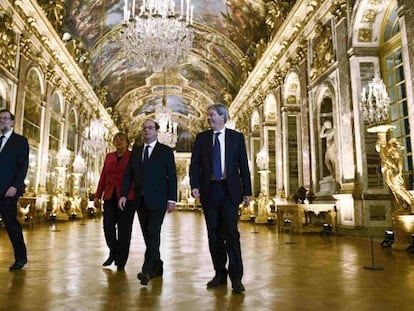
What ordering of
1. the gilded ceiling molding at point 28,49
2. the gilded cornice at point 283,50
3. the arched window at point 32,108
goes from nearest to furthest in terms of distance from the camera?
the gilded cornice at point 283,50 < the gilded ceiling molding at point 28,49 < the arched window at point 32,108

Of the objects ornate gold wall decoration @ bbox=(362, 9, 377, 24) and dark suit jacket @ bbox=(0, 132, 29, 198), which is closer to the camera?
dark suit jacket @ bbox=(0, 132, 29, 198)

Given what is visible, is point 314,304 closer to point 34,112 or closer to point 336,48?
point 336,48

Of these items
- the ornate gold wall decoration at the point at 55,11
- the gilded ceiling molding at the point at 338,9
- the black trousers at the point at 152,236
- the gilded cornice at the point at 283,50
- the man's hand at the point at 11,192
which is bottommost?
the black trousers at the point at 152,236

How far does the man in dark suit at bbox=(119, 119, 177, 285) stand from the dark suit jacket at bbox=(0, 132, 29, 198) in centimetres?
106

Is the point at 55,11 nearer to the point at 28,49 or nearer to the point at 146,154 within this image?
the point at 28,49

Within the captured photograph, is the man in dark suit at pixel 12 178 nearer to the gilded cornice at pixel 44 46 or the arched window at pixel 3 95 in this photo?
the arched window at pixel 3 95

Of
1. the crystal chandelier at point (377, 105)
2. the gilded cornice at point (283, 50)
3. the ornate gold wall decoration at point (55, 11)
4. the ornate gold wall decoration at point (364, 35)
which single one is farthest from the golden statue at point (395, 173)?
the ornate gold wall decoration at point (55, 11)

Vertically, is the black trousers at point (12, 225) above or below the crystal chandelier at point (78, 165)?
below

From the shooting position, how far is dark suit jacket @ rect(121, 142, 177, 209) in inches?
133

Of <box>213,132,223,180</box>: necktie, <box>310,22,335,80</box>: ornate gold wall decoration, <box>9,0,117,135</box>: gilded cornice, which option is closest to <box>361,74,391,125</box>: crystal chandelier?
<box>310,22,335,80</box>: ornate gold wall decoration

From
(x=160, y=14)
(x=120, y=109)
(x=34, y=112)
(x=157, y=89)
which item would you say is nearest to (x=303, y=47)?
(x=160, y=14)

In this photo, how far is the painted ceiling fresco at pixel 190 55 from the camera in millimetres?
16328

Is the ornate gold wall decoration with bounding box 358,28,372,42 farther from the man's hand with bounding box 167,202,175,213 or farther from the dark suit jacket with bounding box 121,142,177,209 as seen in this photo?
the man's hand with bounding box 167,202,175,213

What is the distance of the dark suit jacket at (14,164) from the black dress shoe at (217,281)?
6.81ft
